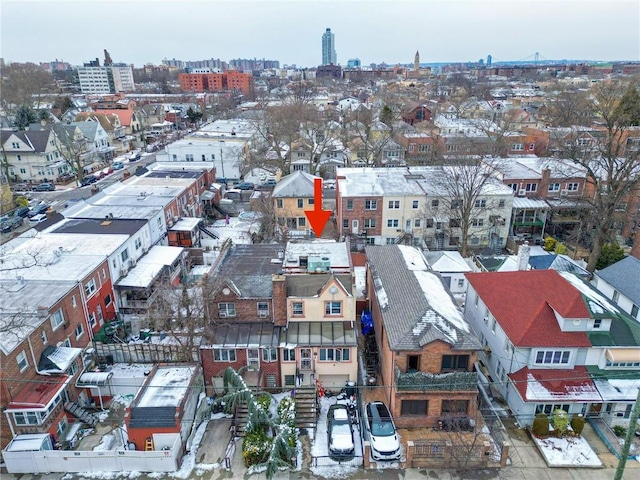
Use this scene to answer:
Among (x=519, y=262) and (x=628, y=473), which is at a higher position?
(x=519, y=262)

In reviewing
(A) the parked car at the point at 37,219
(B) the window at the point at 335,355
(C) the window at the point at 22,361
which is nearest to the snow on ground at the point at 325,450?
(B) the window at the point at 335,355

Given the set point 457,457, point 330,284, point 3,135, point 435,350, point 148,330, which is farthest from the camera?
point 3,135

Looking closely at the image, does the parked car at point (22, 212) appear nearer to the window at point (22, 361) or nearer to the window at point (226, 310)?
the window at point (22, 361)

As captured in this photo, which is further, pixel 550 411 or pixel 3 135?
pixel 3 135

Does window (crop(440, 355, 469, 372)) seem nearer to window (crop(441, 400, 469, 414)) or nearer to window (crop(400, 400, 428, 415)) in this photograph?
window (crop(441, 400, 469, 414))

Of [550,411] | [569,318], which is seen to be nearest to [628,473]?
[550,411]

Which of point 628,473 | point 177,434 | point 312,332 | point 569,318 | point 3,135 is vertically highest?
point 3,135

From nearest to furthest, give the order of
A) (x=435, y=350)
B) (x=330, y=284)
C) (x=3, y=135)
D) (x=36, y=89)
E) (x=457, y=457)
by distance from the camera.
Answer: (x=457, y=457) < (x=435, y=350) < (x=330, y=284) < (x=3, y=135) < (x=36, y=89)

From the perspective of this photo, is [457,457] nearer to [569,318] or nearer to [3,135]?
[569,318]
